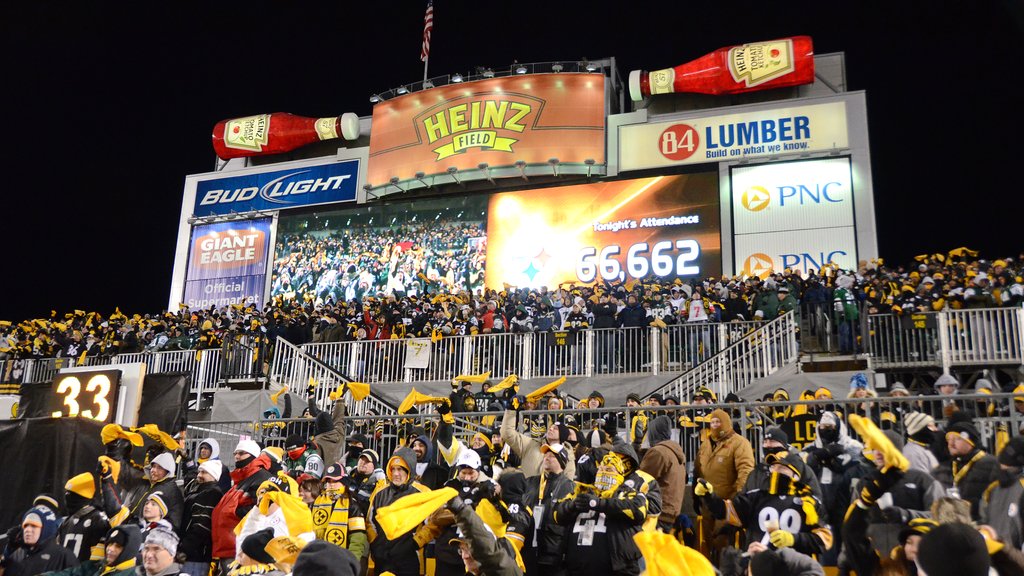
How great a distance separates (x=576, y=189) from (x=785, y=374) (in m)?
12.2

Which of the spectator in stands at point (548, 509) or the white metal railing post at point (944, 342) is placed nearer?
the spectator in stands at point (548, 509)

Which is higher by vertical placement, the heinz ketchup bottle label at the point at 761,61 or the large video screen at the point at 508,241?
the heinz ketchup bottle label at the point at 761,61

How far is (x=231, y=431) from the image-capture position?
13.6 meters

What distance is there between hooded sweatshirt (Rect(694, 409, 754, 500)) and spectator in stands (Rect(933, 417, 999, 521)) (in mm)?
1779

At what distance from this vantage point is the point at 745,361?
1614 cm

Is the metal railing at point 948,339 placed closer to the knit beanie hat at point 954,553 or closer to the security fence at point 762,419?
the security fence at point 762,419

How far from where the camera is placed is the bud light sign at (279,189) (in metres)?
30.0

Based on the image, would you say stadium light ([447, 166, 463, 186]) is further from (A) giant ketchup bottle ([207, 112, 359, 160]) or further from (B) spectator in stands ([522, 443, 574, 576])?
(B) spectator in stands ([522, 443, 574, 576])

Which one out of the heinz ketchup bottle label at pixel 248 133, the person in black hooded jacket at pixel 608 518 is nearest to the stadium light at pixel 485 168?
the heinz ketchup bottle label at pixel 248 133

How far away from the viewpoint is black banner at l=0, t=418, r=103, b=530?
10969 millimetres

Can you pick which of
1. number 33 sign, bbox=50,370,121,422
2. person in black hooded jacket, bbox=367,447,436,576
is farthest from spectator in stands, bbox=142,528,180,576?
number 33 sign, bbox=50,370,121,422

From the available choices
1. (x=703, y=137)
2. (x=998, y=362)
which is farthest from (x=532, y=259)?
(x=998, y=362)

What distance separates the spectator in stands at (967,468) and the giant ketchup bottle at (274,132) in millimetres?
25151

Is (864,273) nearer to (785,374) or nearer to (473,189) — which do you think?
(785,374)
